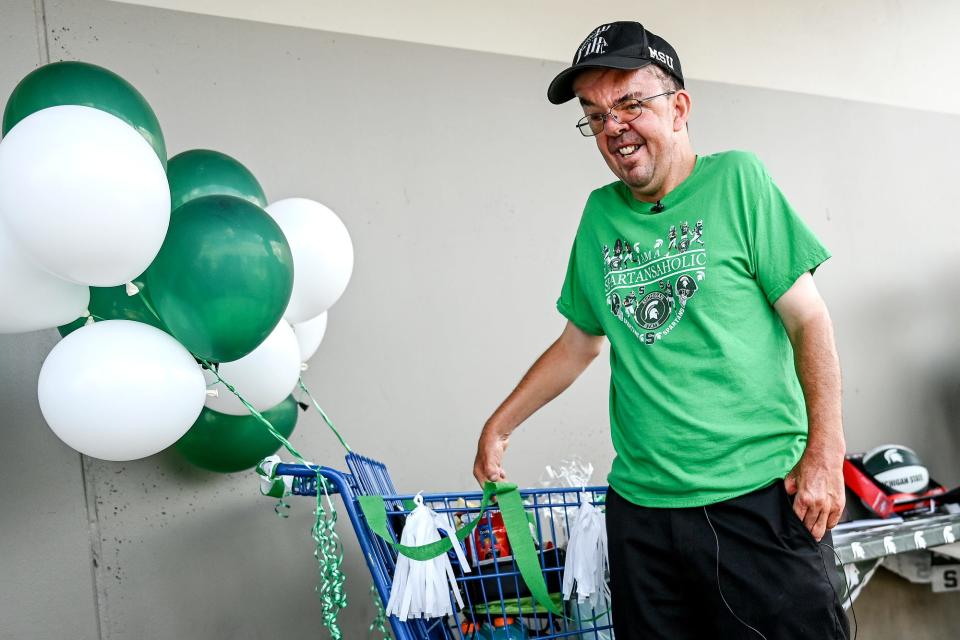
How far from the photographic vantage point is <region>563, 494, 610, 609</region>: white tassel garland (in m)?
2.05

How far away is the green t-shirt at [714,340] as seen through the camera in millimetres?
1730

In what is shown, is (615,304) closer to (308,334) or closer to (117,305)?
(308,334)

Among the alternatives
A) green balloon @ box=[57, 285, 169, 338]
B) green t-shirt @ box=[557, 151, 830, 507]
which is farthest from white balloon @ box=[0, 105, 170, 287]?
green t-shirt @ box=[557, 151, 830, 507]

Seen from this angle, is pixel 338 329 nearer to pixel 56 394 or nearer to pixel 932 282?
pixel 56 394

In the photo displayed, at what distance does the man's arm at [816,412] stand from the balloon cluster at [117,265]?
3.39 ft

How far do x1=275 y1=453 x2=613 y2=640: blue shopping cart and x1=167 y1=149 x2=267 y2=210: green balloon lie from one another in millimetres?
642

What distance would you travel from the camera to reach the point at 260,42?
2877mm

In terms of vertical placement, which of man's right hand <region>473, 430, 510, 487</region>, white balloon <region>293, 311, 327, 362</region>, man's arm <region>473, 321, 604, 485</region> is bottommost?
man's right hand <region>473, 430, 510, 487</region>

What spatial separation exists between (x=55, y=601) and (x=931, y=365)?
387 cm

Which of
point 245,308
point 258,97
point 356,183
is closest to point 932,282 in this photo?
point 356,183

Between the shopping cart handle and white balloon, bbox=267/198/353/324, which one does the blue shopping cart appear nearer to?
the shopping cart handle

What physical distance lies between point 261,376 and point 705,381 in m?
1.00

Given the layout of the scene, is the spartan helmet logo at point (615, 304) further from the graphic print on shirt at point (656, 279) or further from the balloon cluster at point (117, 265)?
the balloon cluster at point (117, 265)

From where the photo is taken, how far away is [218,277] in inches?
69.5
